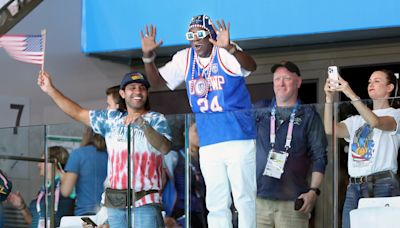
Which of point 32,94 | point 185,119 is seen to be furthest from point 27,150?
point 32,94

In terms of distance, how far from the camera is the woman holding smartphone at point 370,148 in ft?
23.7

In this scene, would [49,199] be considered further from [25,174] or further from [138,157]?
[138,157]

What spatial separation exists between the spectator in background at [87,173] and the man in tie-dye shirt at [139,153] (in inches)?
3.0

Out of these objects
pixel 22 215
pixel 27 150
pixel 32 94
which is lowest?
pixel 22 215

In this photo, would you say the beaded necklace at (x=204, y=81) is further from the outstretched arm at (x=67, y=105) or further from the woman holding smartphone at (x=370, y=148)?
the woman holding smartphone at (x=370, y=148)

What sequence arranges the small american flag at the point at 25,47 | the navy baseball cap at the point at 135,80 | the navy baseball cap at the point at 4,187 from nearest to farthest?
the navy baseball cap at the point at 135,80 < the navy baseball cap at the point at 4,187 < the small american flag at the point at 25,47

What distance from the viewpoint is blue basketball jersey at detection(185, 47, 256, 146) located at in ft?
25.8

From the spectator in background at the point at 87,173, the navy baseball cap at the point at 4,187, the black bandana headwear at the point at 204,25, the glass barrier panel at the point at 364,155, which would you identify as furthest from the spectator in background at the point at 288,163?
the navy baseball cap at the point at 4,187

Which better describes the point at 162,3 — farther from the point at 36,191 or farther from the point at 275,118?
the point at 275,118

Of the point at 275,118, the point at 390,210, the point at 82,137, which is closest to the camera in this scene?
the point at 390,210

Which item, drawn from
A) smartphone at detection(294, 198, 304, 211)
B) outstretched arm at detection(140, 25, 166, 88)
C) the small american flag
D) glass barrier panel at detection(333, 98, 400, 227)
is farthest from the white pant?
the small american flag

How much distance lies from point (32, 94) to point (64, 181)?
4.37m

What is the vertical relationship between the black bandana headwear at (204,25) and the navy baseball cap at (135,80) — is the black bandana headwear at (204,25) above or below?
above

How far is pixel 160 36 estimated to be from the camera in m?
12.4
